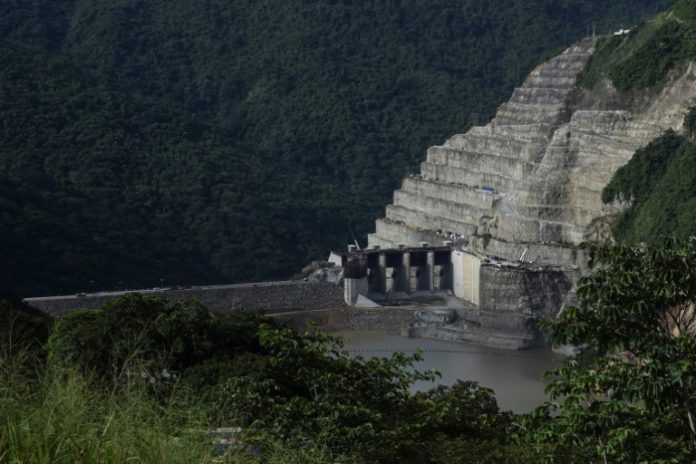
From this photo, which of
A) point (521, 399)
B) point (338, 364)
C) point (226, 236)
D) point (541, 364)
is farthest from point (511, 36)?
point (338, 364)

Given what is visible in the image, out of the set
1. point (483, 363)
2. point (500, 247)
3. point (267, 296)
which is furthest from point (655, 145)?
point (267, 296)

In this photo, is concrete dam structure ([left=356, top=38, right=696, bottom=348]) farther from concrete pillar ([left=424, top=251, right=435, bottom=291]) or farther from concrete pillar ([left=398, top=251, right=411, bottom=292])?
concrete pillar ([left=424, top=251, right=435, bottom=291])

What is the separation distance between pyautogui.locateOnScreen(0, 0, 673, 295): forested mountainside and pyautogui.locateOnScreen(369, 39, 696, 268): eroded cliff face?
6.59 meters

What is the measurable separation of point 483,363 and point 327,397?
33.3 m

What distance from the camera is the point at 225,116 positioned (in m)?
99.9

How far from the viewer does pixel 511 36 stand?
10912 cm

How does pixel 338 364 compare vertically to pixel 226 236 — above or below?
above

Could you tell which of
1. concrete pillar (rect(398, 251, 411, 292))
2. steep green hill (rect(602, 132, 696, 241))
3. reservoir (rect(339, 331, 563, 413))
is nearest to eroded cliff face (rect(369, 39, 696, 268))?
steep green hill (rect(602, 132, 696, 241))

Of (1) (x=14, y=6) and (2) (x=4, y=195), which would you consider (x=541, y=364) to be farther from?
(1) (x=14, y=6)

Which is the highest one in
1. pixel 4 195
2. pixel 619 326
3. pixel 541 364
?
pixel 619 326

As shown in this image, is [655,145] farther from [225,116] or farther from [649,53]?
[225,116]

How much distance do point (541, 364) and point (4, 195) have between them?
81.4 feet

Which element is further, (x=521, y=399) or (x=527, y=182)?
(x=527, y=182)

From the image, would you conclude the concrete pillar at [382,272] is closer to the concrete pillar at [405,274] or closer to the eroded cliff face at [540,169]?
the concrete pillar at [405,274]
